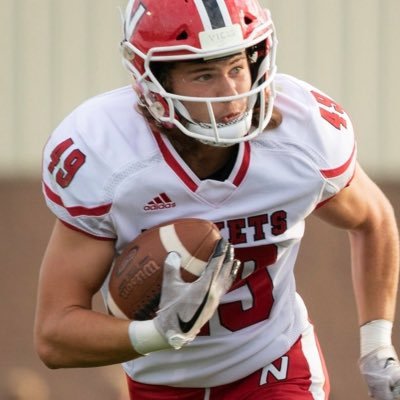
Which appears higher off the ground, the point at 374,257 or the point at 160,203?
the point at 160,203

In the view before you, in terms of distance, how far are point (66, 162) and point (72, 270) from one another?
256mm

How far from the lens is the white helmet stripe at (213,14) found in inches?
132

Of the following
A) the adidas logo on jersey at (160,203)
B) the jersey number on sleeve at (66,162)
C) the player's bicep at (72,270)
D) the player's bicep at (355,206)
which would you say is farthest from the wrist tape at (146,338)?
the player's bicep at (355,206)

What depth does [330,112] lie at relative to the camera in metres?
3.62

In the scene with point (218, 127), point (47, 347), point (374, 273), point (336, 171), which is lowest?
point (374, 273)

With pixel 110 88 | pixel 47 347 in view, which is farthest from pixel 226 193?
pixel 110 88

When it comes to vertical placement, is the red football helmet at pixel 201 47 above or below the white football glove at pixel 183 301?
above

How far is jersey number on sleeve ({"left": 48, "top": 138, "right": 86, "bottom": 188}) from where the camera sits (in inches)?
134

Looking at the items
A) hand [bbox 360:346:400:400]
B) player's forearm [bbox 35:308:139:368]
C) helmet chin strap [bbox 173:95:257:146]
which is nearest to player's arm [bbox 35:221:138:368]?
player's forearm [bbox 35:308:139:368]

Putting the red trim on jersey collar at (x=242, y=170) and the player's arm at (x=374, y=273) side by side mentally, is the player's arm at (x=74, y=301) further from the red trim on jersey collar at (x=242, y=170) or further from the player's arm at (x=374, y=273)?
the player's arm at (x=374, y=273)

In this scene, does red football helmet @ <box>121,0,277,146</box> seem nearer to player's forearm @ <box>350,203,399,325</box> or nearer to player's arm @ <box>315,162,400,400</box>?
player's arm @ <box>315,162,400,400</box>

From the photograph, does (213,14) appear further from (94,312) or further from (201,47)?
(94,312)

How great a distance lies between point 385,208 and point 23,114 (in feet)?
9.54

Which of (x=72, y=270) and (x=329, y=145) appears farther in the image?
(x=329, y=145)
